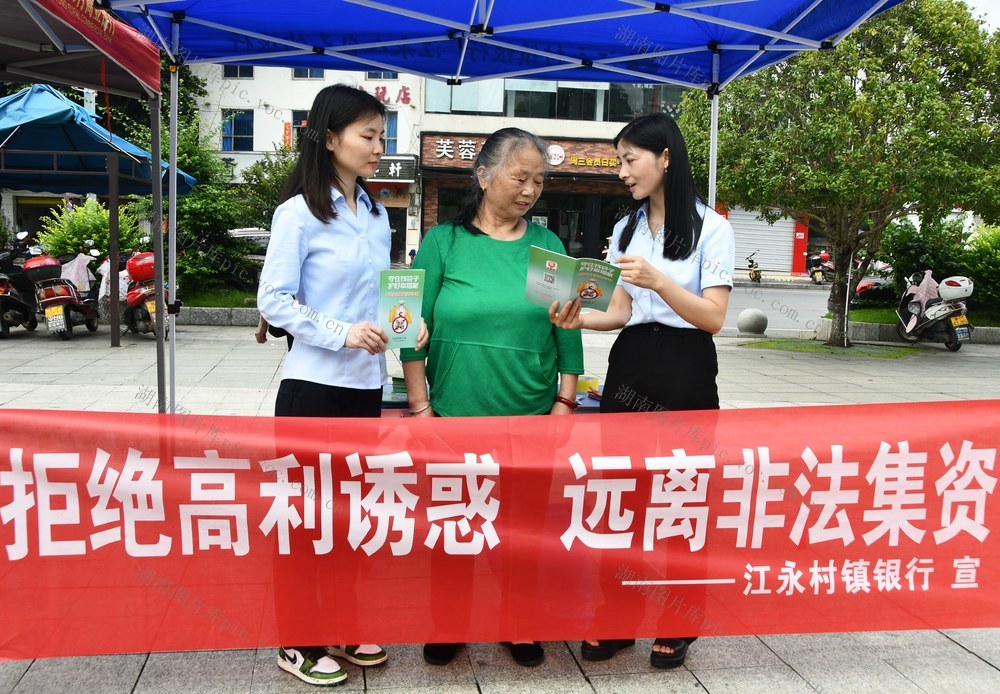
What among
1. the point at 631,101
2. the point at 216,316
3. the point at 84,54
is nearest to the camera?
the point at 84,54

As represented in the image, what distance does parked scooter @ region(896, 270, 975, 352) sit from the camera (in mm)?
11539

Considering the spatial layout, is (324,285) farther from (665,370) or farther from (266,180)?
(266,180)

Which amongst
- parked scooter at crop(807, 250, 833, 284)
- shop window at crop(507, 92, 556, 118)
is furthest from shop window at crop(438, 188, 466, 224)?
parked scooter at crop(807, 250, 833, 284)

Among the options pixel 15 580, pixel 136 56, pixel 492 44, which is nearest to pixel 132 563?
pixel 15 580

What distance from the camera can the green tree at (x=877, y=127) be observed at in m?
9.71

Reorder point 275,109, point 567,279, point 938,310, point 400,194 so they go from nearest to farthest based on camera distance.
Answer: point 567,279
point 938,310
point 400,194
point 275,109

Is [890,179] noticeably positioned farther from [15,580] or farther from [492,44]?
[15,580]

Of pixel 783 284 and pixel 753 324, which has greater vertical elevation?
pixel 783 284

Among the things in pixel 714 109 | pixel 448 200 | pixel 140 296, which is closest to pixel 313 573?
pixel 714 109

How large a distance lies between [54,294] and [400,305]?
903 centimetres

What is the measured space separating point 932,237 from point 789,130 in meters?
3.90

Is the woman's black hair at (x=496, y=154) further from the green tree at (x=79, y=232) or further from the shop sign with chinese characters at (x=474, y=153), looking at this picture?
the shop sign with chinese characters at (x=474, y=153)

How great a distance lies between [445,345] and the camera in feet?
8.77

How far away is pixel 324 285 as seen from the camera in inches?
97.3
